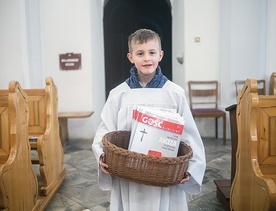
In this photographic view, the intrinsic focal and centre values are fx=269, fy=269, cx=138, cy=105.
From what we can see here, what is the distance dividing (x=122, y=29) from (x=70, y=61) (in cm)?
205

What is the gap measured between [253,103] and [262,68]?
11.3ft

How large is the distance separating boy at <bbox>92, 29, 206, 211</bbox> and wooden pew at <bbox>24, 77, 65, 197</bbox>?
139cm

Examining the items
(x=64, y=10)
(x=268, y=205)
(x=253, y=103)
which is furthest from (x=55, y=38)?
(x=268, y=205)

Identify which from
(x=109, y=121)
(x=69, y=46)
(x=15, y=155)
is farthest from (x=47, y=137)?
(x=69, y=46)

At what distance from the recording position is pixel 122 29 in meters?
6.54

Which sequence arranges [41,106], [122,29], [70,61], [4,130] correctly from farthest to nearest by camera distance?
[122,29], [70,61], [41,106], [4,130]

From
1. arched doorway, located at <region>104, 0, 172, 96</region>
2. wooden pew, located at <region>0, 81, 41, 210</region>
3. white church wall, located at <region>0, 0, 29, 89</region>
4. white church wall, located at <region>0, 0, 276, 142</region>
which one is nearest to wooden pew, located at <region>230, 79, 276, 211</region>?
wooden pew, located at <region>0, 81, 41, 210</region>

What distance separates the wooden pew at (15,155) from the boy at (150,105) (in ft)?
2.93

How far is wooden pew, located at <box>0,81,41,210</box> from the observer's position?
1941mm

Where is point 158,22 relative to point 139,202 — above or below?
above

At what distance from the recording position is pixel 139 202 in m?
1.43

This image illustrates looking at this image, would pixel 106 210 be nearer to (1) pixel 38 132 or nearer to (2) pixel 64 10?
(1) pixel 38 132

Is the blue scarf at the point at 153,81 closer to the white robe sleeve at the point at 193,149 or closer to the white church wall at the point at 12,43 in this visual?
the white robe sleeve at the point at 193,149

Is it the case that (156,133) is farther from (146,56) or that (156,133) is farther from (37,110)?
(37,110)
